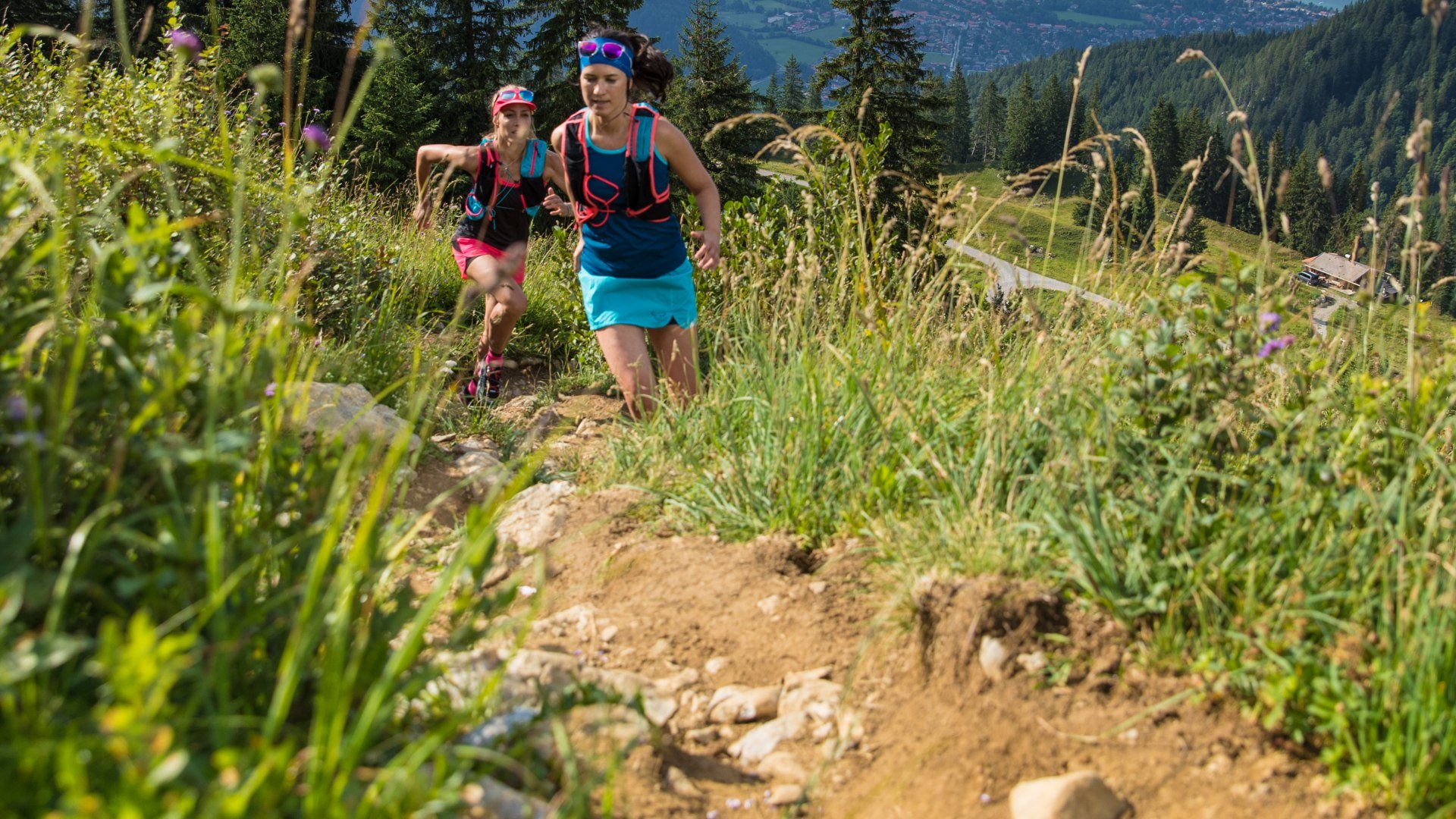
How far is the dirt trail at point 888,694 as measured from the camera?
2.13m

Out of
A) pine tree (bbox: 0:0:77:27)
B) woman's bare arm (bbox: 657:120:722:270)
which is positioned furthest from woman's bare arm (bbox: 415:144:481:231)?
pine tree (bbox: 0:0:77:27)

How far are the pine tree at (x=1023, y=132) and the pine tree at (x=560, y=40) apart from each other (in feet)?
312

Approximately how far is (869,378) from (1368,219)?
1.55 metres

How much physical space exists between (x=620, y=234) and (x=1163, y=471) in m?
2.96

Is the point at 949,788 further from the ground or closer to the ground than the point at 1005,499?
closer to the ground

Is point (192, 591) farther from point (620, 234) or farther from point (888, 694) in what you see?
point (620, 234)

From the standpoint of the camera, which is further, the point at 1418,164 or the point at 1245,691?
the point at 1418,164

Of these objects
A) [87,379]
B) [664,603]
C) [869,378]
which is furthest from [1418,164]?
[87,379]

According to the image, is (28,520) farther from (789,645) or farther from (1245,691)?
(1245,691)

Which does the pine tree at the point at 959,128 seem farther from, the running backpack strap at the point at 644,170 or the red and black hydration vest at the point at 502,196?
the running backpack strap at the point at 644,170

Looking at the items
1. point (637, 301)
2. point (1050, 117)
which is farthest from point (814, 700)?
point (1050, 117)

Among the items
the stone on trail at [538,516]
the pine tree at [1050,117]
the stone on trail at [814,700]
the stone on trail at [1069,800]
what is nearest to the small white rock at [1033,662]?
the stone on trail at [1069,800]

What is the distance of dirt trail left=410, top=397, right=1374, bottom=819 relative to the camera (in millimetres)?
2127

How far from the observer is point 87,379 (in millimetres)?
1894
